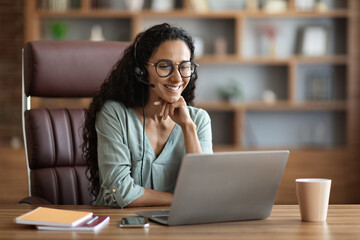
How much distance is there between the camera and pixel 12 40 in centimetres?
480

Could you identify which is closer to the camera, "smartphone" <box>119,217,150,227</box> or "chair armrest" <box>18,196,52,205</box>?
"smartphone" <box>119,217,150,227</box>

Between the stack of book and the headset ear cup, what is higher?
the headset ear cup

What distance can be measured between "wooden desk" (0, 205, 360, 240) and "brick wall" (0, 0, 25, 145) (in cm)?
351

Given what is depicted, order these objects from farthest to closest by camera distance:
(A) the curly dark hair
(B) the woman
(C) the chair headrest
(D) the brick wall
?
(D) the brick wall → (C) the chair headrest → (A) the curly dark hair → (B) the woman

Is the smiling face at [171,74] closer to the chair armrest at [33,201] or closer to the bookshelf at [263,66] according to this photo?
the chair armrest at [33,201]

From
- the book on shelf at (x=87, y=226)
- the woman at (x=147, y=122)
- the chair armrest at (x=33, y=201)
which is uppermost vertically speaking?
the woman at (x=147, y=122)

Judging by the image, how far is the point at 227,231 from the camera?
4.21 feet

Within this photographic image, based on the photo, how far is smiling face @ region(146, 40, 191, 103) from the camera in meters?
1.81

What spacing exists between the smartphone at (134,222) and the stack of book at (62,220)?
0.17 ft

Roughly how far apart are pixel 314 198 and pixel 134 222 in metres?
0.46

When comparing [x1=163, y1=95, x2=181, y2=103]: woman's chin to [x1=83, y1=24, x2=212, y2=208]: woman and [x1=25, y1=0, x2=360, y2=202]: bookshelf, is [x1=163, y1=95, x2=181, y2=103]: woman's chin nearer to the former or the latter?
[x1=83, y1=24, x2=212, y2=208]: woman

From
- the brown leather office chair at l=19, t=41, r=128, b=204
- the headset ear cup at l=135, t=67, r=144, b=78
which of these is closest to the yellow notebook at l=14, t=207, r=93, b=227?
the headset ear cup at l=135, t=67, r=144, b=78

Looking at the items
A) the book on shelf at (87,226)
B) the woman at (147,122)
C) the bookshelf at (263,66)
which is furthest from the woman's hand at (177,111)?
the bookshelf at (263,66)

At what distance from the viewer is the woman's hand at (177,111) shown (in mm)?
1873
